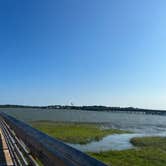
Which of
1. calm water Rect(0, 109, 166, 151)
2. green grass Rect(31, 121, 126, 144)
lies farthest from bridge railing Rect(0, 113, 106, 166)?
green grass Rect(31, 121, 126, 144)

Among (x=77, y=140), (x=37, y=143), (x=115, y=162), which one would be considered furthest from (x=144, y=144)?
(x=37, y=143)

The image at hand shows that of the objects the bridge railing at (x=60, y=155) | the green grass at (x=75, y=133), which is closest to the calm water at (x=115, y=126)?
the green grass at (x=75, y=133)

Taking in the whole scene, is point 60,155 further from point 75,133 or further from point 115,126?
point 115,126

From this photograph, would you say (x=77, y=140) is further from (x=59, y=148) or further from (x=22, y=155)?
(x=59, y=148)

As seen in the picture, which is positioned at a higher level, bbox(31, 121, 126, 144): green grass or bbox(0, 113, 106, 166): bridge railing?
bbox(0, 113, 106, 166): bridge railing

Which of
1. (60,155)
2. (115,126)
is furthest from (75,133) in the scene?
(60,155)

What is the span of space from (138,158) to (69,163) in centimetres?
1967

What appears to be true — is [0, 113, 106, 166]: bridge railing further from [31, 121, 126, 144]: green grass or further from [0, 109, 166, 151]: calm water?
[31, 121, 126, 144]: green grass

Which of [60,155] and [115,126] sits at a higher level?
[60,155]

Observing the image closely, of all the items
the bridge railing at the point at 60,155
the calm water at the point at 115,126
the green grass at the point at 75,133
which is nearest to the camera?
the bridge railing at the point at 60,155

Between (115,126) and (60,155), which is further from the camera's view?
(115,126)

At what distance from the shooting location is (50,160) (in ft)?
10.6

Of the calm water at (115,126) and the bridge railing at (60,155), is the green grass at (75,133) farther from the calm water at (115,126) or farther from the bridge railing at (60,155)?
the bridge railing at (60,155)

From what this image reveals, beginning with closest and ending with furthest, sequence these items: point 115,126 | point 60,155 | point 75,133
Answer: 1. point 60,155
2. point 75,133
3. point 115,126
